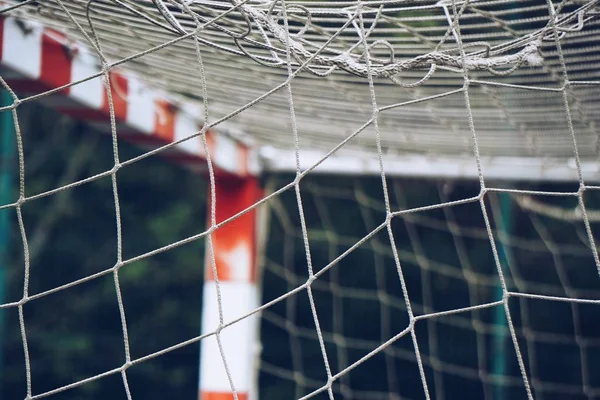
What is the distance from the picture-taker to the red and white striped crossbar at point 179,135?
43.9 inches

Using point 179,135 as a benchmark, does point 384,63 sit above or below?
above

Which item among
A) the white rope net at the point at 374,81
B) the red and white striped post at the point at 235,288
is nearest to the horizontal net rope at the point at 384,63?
the white rope net at the point at 374,81

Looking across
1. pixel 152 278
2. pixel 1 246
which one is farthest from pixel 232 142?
pixel 152 278

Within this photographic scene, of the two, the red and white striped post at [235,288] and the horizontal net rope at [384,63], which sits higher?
the horizontal net rope at [384,63]

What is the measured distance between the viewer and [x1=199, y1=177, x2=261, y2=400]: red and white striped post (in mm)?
1780

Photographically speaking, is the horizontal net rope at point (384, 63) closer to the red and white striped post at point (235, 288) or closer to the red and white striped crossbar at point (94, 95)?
the red and white striped crossbar at point (94, 95)

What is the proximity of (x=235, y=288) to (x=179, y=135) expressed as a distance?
0.42 m

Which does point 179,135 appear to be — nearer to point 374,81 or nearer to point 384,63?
point 374,81

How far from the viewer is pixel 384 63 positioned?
106 centimetres

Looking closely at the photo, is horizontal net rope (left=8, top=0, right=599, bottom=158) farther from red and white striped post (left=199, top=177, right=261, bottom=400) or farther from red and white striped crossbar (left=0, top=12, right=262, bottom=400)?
red and white striped post (left=199, top=177, right=261, bottom=400)

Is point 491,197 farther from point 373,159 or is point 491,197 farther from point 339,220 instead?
point 339,220

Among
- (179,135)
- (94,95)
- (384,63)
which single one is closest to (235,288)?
(179,135)

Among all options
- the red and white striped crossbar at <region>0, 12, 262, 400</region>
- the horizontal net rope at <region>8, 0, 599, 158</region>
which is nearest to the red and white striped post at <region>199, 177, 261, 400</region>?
the red and white striped crossbar at <region>0, 12, 262, 400</region>

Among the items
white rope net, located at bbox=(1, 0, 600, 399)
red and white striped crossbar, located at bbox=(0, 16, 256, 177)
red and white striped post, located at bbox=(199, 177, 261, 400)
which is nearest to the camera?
white rope net, located at bbox=(1, 0, 600, 399)
